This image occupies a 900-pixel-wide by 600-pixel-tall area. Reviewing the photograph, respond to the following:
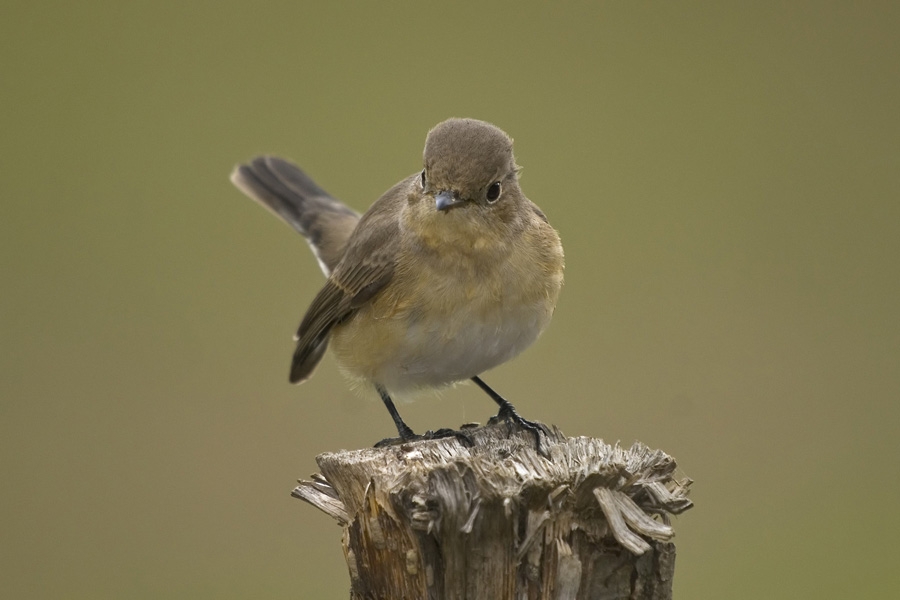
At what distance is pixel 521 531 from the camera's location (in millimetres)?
3559

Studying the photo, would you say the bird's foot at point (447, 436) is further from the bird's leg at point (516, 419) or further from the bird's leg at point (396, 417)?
the bird's leg at point (396, 417)

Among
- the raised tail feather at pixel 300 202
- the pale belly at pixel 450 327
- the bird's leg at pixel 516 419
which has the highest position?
the raised tail feather at pixel 300 202

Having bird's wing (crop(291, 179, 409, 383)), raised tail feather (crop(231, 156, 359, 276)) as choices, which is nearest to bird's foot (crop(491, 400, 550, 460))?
bird's wing (crop(291, 179, 409, 383))

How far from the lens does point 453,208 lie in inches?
212

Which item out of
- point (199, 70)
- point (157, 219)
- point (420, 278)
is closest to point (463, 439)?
point (420, 278)

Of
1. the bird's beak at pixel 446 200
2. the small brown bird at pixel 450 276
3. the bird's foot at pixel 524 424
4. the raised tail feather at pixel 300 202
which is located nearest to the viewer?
the bird's foot at pixel 524 424

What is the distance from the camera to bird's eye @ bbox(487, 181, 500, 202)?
18.0 ft

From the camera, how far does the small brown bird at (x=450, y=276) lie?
5395 mm

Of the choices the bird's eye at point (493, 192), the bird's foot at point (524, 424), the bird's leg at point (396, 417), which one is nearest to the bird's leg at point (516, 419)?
the bird's foot at point (524, 424)

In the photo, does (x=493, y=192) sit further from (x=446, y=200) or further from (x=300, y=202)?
(x=300, y=202)

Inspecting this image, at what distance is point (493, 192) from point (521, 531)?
231 centimetres

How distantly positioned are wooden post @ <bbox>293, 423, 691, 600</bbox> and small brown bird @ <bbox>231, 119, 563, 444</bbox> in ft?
5.00

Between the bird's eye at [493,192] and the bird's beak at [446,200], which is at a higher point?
the bird's eye at [493,192]

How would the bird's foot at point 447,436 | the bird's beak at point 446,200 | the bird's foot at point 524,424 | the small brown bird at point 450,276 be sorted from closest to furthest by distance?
1. the bird's foot at point 524,424
2. the bird's foot at point 447,436
3. the bird's beak at point 446,200
4. the small brown bird at point 450,276
